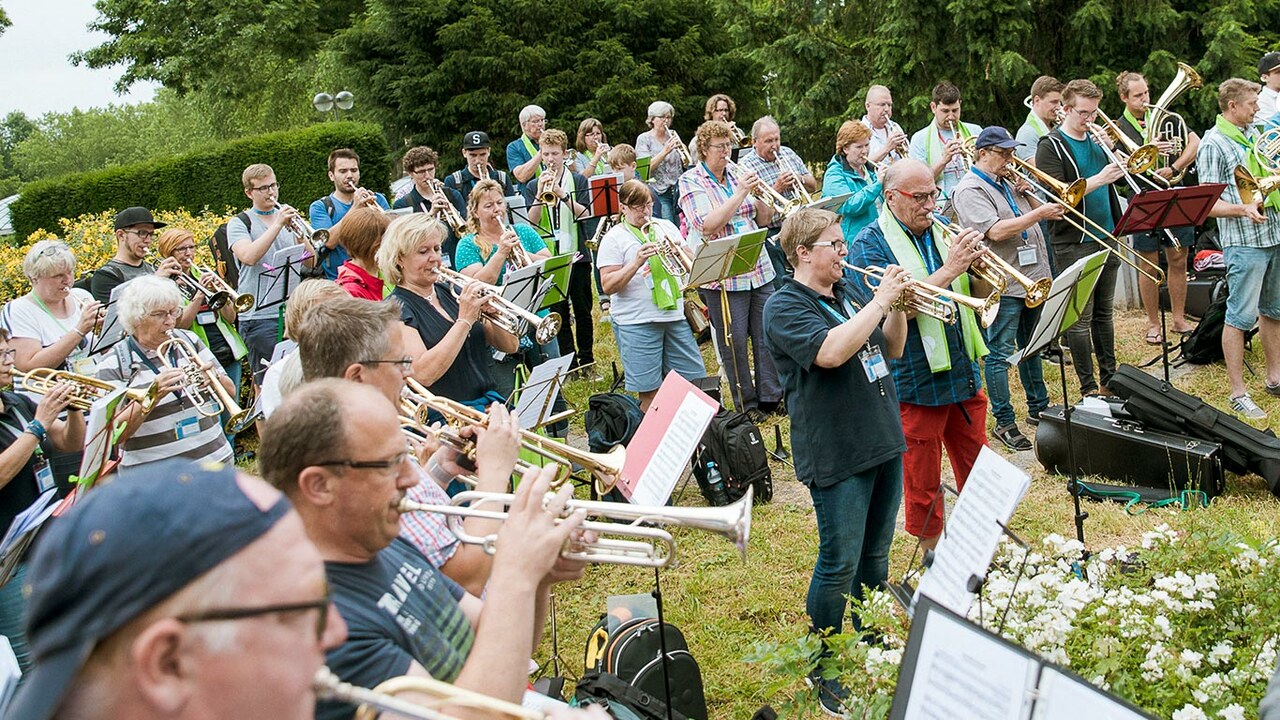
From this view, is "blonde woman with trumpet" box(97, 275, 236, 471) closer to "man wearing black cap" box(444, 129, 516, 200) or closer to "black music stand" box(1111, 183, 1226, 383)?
"man wearing black cap" box(444, 129, 516, 200)

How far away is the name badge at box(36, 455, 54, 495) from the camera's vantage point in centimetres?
467

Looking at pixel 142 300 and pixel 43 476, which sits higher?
pixel 142 300

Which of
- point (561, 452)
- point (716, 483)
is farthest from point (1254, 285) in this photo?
point (561, 452)

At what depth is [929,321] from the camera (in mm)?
5262

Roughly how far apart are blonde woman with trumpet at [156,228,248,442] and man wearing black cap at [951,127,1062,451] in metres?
5.03

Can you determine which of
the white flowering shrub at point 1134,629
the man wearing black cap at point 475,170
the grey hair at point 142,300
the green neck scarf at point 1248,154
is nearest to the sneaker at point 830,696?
the white flowering shrub at point 1134,629

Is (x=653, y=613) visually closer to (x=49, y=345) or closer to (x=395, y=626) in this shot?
(x=395, y=626)

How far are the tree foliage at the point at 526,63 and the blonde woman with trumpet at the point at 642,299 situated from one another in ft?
41.7

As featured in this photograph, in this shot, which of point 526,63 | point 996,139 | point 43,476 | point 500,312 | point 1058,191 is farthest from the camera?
point 526,63

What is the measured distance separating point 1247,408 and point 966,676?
6.45 metres

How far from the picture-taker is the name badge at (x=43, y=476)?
15.3 feet

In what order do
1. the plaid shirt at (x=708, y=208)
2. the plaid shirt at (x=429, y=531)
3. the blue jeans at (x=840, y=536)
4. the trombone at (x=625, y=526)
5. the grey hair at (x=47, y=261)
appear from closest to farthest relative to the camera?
1. the trombone at (x=625, y=526)
2. the plaid shirt at (x=429, y=531)
3. the blue jeans at (x=840, y=536)
4. the grey hair at (x=47, y=261)
5. the plaid shirt at (x=708, y=208)

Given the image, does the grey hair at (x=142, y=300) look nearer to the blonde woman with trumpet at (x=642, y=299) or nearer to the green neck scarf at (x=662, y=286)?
the blonde woman with trumpet at (x=642, y=299)

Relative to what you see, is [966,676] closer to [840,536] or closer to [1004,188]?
[840,536]
